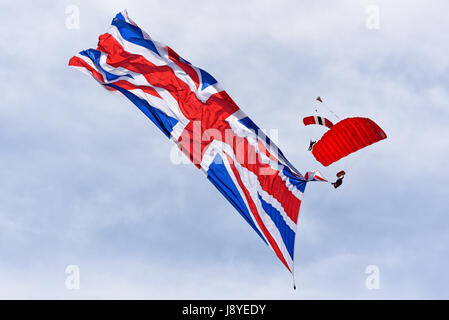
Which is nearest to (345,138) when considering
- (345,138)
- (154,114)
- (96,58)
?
(345,138)

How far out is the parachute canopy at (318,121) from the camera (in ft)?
69.7

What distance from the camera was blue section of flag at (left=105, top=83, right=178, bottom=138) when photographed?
819 inches

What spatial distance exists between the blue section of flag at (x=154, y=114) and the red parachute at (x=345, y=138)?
463cm

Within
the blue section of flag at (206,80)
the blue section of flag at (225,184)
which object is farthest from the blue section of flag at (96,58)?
the blue section of flag at (225,184)

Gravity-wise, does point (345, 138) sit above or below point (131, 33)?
below

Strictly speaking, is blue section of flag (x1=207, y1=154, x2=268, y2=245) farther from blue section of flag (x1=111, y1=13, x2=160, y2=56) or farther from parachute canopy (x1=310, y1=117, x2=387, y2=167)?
blue section of flag (x1=111, y1=13, x2=160, y2=56)

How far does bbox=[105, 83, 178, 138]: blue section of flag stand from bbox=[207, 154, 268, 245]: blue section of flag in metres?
1.92

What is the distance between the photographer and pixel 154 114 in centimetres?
2100

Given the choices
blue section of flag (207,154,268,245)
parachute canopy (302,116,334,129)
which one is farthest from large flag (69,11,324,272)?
parachute canopy (302,116,334,129)

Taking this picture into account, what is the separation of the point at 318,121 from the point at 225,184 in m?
4.09

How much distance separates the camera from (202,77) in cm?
2152

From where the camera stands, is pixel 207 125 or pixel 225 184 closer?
pixel 225 184

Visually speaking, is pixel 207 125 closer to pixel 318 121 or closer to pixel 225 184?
pixel 225 184
